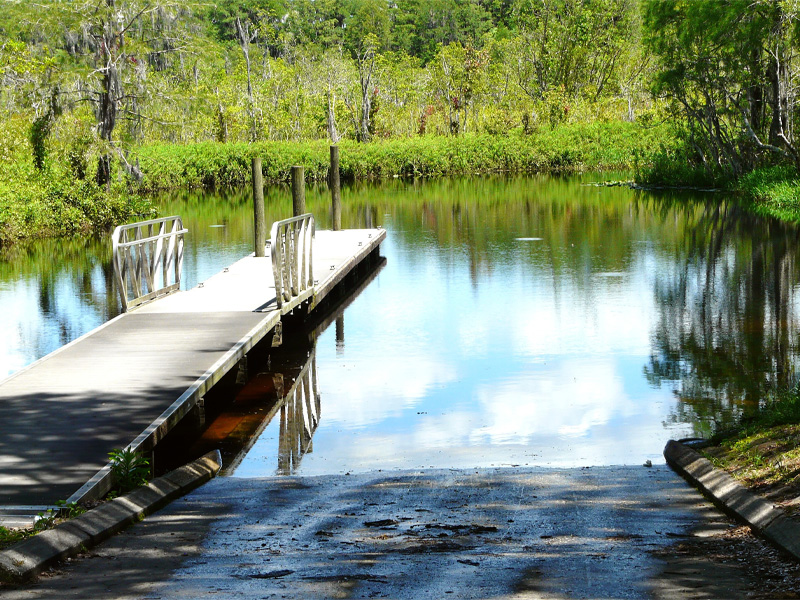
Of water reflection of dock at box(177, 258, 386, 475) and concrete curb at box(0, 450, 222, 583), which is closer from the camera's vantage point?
concrete curb at box(0, 450, 222, 583)

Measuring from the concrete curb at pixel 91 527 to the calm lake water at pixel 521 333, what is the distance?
1.93 metres

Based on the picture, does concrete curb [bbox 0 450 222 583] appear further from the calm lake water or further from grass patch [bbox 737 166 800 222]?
grass patch [bbox 737 166 800 222]

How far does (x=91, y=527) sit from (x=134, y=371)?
165 inches

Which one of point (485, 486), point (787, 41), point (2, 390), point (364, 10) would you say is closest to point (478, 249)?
point (787, 41)

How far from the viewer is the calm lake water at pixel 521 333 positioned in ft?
29.5

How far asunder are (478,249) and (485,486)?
15.5 m

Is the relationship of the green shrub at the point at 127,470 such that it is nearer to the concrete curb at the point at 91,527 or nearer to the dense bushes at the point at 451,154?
the concrete curb at the point at 91,527

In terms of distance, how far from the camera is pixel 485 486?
632 cm

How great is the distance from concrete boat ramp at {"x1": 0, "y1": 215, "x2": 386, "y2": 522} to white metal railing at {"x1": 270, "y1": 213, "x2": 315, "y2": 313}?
0.02m

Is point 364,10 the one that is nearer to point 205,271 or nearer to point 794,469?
point 205,271

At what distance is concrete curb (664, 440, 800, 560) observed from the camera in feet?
14.7

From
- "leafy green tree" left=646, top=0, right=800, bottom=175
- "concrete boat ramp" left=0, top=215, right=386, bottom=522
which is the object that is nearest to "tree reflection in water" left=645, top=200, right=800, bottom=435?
"concrete boat ramp" left=0, top=215, right=386, bottom=522

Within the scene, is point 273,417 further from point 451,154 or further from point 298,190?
point 451,154

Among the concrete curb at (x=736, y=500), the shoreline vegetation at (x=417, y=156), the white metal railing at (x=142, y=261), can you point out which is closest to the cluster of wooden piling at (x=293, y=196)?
the white metal railing at (x=142, y=261)
